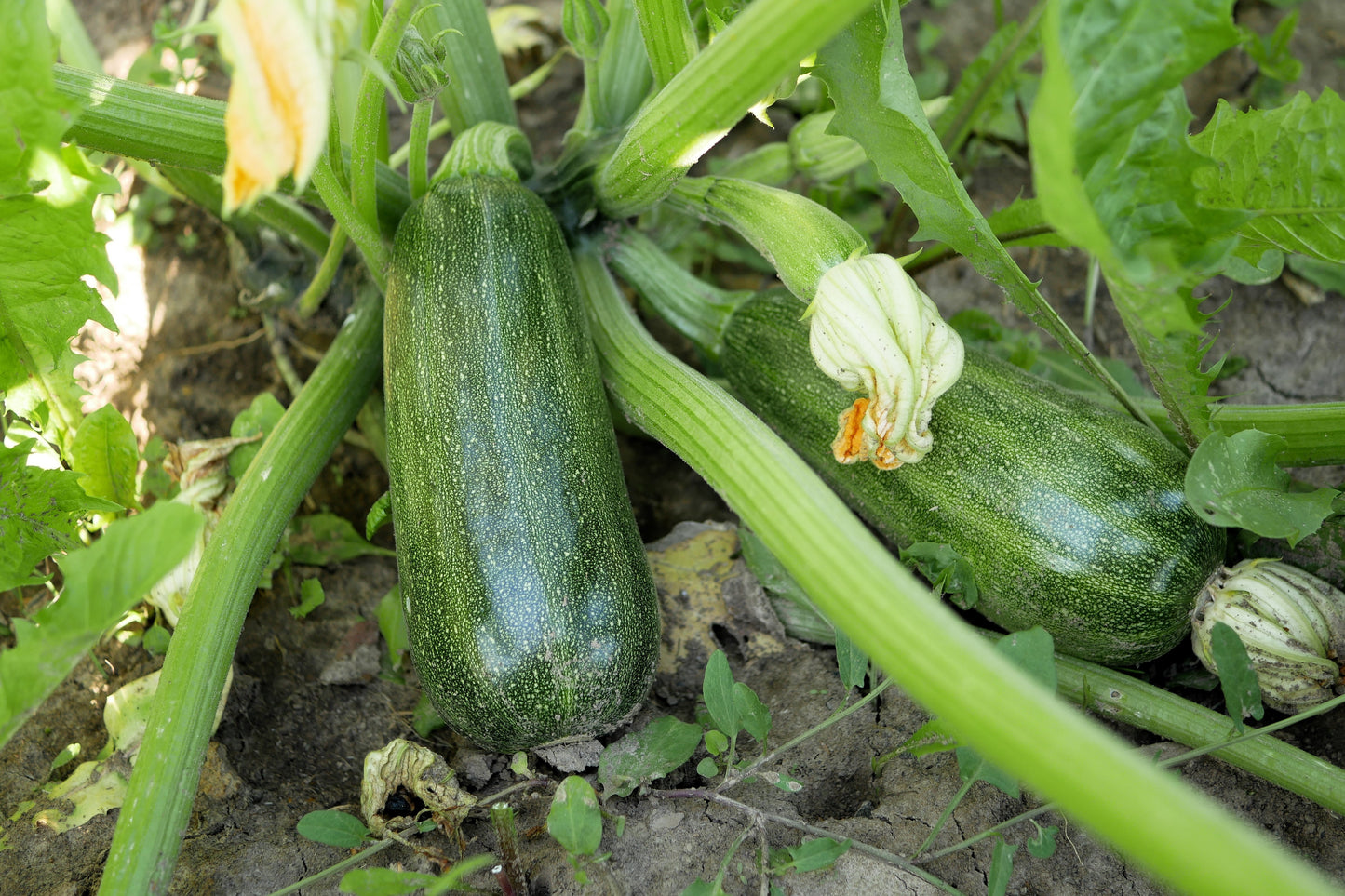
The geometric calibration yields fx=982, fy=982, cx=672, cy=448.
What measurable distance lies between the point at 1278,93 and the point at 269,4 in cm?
269

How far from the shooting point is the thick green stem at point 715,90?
125cm

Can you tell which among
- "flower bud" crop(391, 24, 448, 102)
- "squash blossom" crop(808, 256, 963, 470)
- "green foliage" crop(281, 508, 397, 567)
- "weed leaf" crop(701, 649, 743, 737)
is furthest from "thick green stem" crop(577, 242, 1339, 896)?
"green foliage" crop(281, 508, 397, 567)

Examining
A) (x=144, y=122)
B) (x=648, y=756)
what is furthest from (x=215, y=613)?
(x=144, y=122)

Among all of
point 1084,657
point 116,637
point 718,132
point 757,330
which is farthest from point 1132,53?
point 116,637

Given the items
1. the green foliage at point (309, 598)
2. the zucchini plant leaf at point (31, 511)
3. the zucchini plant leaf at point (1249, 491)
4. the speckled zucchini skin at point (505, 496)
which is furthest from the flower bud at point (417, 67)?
the zucchini plant leaf at point (1249, 491)

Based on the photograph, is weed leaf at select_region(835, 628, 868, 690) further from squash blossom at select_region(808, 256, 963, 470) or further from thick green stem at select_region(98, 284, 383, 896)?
thick green stem at select_region(98, 284, 383, 896)

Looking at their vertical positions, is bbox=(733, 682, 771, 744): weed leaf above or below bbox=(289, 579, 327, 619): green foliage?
above

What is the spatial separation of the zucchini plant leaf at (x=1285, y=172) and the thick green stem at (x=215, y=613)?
1638mm

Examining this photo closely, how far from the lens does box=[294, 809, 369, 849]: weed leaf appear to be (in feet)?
4.98

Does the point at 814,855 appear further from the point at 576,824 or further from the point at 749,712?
the point at 576,824

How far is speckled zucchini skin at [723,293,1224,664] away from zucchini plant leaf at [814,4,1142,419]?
0.66ft

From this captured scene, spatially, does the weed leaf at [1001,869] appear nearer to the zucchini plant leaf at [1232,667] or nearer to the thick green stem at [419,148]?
the zucchini plant leaf at [1232,667]

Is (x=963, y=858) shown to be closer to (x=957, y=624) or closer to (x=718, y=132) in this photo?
(x=957, y=624)

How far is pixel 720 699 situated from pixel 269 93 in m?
1.06
